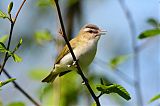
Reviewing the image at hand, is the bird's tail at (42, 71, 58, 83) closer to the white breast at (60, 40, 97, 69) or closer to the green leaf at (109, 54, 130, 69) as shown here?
the white breast at (60, 40, 97, 69)

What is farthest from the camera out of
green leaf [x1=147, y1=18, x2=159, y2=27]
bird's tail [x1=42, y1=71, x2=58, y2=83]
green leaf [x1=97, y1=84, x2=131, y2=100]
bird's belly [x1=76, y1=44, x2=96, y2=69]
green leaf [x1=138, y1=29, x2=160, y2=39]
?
green leaf [x1=147, y1=18, x2=159, y2=27]

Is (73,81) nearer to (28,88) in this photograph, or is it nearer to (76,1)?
(76,1)

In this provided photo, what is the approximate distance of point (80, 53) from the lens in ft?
15.3

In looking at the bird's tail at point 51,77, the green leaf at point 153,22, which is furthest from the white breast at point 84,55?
the green leaf at point 153,22

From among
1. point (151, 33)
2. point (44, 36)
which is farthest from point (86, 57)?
point (44, 36)

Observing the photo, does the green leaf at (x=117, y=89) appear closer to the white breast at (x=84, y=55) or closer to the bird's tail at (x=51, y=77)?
the white breast at (x=84, y=55)

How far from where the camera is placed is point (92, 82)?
549 centimetres

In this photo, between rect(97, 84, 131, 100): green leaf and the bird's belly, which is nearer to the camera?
rect(97, 84, 131, 100): green leaf

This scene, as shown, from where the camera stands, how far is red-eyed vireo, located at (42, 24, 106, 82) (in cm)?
462

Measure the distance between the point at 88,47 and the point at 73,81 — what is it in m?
1.24

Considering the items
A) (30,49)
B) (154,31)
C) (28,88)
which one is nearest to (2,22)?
(30,49)

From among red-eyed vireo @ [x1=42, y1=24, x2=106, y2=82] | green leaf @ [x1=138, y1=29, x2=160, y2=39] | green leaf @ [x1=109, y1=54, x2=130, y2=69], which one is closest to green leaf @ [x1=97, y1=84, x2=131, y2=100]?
green leaf @ [x1=138, y1=29, x2=160, y2=39]

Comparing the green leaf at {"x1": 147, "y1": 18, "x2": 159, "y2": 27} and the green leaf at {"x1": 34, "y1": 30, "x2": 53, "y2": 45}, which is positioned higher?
the green leaf at {"x1": 34, "y1": 30, "x2": 53, "y2": 45}

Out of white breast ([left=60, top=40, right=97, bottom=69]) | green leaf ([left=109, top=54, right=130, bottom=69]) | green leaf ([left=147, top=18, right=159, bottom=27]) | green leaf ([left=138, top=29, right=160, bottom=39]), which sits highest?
green leaf ([left=138, top=29, right=160, bottom=39])
